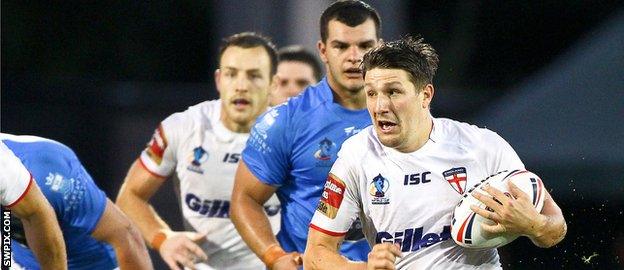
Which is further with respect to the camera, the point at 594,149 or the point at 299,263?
the point at 594,149

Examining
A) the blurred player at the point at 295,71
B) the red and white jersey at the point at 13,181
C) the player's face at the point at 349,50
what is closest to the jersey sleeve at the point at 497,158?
the player's face at the point at 349,50

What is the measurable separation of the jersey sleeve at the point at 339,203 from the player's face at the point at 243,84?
1264 millimetres

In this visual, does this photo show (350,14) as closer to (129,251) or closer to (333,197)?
(333,197)

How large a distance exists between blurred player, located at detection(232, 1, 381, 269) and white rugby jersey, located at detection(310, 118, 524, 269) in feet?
1.60

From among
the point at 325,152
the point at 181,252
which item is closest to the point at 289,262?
the point at 325,152

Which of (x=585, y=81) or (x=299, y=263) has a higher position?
(x=585, y=81)

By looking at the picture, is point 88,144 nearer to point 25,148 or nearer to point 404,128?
point 25,148

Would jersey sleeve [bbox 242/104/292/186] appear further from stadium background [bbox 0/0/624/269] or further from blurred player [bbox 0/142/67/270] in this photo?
stadium background [bbox 0/0/624/269]

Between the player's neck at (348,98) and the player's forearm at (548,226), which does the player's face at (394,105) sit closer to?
the player's forearm at (548,226)

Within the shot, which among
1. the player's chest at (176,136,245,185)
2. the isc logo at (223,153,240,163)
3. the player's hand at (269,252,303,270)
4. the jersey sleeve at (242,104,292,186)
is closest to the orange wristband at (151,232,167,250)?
the player's chest at (176,136,245,185)

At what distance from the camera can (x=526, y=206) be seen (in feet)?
8.85

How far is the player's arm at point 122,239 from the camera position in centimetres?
338

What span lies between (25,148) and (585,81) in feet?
7.42

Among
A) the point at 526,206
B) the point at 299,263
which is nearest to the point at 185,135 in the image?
the point at 299,263
